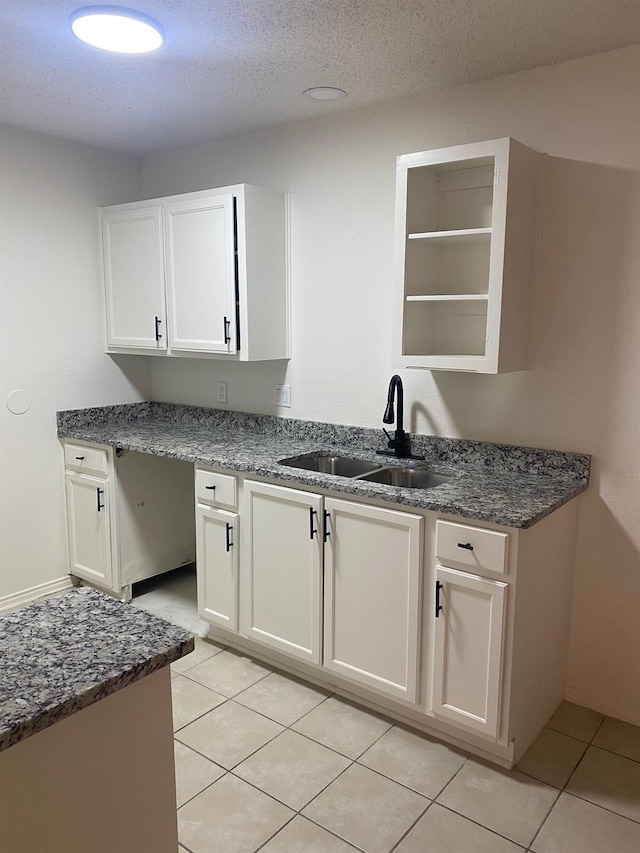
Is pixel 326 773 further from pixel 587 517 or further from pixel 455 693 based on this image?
pixel 587 517

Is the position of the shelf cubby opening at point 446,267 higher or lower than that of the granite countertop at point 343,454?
higher

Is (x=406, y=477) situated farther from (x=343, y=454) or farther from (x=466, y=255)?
(x=466, y=255)

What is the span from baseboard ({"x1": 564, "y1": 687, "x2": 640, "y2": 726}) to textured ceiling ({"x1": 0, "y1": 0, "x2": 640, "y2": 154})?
2330mm

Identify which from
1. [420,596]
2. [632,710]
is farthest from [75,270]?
[632,710]

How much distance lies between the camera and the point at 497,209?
88.0 inches

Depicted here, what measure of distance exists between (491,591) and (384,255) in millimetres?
1528

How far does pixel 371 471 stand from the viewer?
2.82 m

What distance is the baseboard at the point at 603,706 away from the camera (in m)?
2.44

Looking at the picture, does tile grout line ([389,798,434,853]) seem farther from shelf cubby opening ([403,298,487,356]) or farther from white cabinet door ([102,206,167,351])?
white cabinet door ([102,206,167,351])

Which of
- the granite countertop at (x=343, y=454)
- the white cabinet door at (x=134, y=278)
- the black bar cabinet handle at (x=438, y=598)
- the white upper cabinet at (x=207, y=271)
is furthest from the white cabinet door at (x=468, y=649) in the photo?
the white cabinet door at (x=134, y=278)

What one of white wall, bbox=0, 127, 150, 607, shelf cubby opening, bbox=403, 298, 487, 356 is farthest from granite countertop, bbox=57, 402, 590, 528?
shelf cubby opening, bbox=403, 298, 487, 356

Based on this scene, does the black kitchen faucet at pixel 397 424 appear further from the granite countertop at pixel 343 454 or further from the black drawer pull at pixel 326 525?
the black drawer pull at pixel 326 525

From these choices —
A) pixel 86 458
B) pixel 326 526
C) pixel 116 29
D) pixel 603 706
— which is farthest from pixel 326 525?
pixel 116 29

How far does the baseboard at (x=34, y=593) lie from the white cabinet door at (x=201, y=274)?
1461 millimetres
